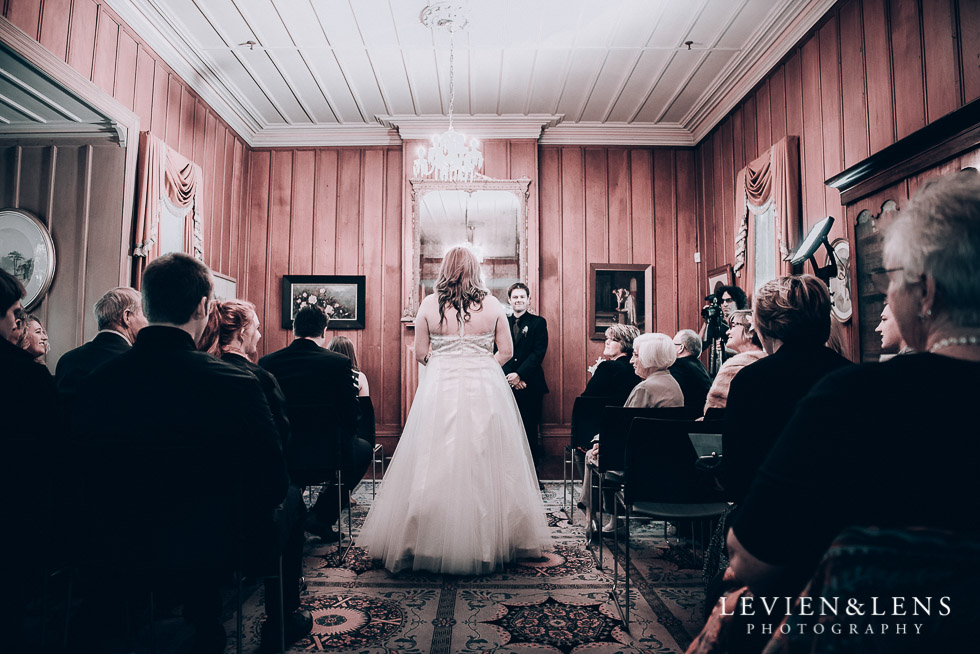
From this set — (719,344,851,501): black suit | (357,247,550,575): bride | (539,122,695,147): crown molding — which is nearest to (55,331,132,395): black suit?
(357,247,550,575): bride

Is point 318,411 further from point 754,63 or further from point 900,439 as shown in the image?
point 754,63

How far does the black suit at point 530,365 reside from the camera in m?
5.75

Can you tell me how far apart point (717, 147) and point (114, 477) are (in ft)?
21.0

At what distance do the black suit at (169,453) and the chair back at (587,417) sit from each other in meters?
2.60

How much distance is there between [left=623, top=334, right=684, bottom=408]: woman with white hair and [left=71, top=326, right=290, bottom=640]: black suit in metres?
2.28

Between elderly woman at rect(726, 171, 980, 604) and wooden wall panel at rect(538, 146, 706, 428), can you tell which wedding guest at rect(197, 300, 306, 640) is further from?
wooden wall panel at rect(538, 146, 706, 428)

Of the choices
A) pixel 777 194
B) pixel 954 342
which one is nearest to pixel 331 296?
pixel 777 194

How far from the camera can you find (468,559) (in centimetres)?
286

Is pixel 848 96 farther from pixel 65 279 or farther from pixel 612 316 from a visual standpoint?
pixel 65 279

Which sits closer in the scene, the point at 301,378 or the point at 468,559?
the point at 468,559

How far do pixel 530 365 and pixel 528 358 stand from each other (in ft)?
0.30

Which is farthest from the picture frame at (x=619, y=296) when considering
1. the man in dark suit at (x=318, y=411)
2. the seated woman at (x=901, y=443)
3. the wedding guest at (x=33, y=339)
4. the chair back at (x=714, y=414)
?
the seated woman at (x=901, y=443)

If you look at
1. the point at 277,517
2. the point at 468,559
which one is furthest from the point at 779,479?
the point at 468,559

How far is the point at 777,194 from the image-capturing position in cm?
467
